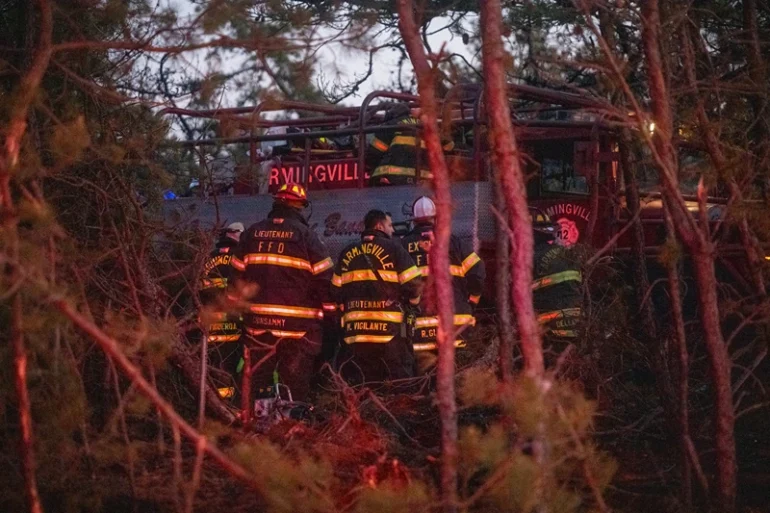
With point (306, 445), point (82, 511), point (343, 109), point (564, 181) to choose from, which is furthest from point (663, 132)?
point (343, 109)

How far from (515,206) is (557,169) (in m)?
5.10

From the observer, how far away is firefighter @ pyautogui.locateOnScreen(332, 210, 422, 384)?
7.41m

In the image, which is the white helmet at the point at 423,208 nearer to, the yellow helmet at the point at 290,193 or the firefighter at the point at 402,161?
the firefighter at the point at 402,161

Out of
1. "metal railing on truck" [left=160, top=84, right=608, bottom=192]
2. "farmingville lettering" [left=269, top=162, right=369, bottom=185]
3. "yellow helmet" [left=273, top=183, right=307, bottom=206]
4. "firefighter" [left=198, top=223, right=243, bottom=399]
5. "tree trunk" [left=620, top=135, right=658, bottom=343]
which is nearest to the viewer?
"tree trunk" [left=620, top=135, right=658, bottom=343]

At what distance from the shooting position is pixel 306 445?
5188 mm

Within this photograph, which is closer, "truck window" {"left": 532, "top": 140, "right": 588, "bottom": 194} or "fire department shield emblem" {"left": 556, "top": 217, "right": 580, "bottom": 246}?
"fire department shield emblem" {"left": 556, "top": 217, "right": 580, "bottom": 246}

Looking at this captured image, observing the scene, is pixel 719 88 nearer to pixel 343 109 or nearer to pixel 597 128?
pixel 597 128

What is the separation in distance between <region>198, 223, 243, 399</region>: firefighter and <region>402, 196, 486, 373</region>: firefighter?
4.52 ft

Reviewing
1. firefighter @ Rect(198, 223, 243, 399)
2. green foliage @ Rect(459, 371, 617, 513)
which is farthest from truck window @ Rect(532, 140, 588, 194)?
green foliage @ Rect(459, 371, 617, 513)

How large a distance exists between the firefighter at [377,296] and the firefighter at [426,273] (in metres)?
0.16

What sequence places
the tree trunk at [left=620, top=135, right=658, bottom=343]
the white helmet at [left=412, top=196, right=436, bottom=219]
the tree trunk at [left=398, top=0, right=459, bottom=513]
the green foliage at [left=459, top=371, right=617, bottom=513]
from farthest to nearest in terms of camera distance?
the white helmet at [left=412, top=196, right=436, bottom=219] → the tree trunk at [left=620, top=135, right=658, bottom=343] → the tree trunk at [left=398, top=0, right=459, bottom=513] → the green foliage at [left=459, top=371, right=617, bottom=513]

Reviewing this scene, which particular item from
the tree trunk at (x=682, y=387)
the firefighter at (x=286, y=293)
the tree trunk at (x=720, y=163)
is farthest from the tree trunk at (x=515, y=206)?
the firefighter at (x=286, y=293)

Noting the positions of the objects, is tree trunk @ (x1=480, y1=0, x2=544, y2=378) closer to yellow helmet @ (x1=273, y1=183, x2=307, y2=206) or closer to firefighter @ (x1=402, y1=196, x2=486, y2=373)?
firefighter @ (x1=402, y1=196, x2=486, y2=373)

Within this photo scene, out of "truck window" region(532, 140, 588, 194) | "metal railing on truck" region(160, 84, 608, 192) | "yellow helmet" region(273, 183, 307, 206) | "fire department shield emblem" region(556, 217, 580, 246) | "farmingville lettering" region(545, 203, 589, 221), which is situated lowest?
"fire department shield emblem" region(556, 217, 580, 246)
